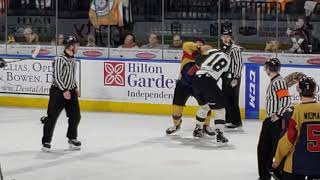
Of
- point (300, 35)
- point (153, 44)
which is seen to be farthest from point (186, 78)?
point (153, 44)

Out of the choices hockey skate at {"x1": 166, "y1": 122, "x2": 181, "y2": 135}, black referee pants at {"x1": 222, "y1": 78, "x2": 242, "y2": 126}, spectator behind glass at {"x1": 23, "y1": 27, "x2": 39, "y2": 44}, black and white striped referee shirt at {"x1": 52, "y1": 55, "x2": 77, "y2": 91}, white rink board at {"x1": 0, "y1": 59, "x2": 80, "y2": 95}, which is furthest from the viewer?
spectator behind glass at {"x1": 23, "y1": 27, "x2": 39, "y2": 44}

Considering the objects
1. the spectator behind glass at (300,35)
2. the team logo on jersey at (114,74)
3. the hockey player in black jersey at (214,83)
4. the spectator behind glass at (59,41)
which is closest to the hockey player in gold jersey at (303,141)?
the hockey player in black jersey at (214,83)

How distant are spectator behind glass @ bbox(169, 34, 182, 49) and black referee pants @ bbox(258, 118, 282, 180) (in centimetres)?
717

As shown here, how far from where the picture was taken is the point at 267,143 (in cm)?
619

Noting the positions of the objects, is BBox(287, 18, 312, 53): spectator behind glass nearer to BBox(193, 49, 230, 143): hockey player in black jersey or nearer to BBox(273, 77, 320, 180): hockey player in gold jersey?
BBox(193, 49, 230, 143): hockey player in black jersey

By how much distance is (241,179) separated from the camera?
22.5ft

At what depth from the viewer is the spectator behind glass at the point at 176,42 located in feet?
43.8

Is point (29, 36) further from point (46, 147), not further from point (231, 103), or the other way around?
point (46, 147)

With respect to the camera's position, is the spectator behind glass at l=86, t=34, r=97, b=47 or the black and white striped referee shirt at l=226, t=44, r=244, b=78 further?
the spectator behind glass at l=86, t=34, r=97, b=47

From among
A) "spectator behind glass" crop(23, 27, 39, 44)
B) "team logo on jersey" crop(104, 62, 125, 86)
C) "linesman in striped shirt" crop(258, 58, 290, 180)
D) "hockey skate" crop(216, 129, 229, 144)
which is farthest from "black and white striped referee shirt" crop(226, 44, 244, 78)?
"spectator behind glass" crop(23, 27, 39, 44)

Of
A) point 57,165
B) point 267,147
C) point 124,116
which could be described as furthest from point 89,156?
point 124,116

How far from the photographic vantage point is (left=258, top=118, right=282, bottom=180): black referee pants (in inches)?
241

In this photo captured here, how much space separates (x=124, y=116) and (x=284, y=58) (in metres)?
2.84

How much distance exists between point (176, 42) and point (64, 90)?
5.66m
